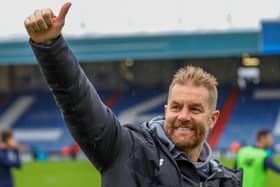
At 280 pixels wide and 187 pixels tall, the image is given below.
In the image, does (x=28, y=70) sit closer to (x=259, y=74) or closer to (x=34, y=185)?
(x=259, y=74)

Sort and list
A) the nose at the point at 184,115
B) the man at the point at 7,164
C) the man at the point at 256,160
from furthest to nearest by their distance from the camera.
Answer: the man at the point at 7,164
the man at the point at 256,160
the nose at the point at 184,115

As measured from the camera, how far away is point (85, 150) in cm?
265

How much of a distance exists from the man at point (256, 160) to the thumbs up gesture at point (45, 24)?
22.1ft

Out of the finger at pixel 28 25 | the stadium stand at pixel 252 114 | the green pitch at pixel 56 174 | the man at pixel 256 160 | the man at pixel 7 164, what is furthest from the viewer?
the stadium stand at pixel 252 114

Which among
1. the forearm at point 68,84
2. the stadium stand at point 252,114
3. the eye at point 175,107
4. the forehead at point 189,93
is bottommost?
the stadium stand at point 252,114

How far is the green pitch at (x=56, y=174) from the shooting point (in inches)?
526

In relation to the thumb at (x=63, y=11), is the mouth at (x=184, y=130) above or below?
below

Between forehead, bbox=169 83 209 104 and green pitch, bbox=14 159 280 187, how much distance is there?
412 inches

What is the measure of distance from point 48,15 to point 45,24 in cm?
3

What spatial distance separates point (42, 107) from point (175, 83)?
88.7 feet

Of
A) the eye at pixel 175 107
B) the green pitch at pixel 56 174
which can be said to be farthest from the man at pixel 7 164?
the eye at pixel 175 107

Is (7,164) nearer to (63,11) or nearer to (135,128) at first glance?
(135,128)

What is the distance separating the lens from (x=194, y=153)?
9.34 feet

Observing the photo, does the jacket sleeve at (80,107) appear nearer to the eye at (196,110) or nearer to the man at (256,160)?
the eye at (196,110)
